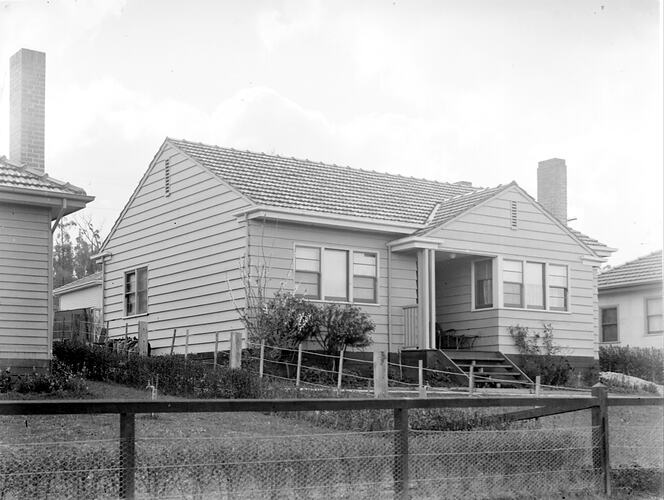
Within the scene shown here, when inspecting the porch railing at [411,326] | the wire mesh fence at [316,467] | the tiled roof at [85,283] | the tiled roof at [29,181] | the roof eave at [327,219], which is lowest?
the wire mesh fence at [316,467]

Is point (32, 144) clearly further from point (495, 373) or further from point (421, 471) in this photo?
point (421, 471)

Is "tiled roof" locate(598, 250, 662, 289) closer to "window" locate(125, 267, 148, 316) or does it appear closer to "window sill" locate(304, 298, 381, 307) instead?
"window sill" locate(304, 298, 381, 307)

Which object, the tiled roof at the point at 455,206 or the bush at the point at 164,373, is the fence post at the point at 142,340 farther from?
the tiled roof at the point at 455,206

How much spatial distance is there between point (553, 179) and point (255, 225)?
525 inches

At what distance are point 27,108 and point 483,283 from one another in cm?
1205

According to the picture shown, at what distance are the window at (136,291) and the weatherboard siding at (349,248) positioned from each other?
5568 mm

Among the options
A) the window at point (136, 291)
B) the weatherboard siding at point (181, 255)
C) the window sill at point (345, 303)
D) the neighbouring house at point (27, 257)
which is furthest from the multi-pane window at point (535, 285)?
the neighbouring house at point (27, 257)

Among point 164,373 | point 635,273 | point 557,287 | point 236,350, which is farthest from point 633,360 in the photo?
point 164,373

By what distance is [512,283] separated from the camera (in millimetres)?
24766

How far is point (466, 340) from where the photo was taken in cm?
2489

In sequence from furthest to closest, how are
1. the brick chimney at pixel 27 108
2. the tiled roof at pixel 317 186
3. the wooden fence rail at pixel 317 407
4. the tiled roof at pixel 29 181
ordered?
the tiled roof at pixel 317 186 → the brick chimney at pixel 27 108 → the tiled roof at pixel 29 181 → the wooden fence rail at pixel 317 407

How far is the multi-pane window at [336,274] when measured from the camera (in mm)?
22438

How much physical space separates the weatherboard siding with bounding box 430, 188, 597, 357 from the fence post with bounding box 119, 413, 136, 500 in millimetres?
16824

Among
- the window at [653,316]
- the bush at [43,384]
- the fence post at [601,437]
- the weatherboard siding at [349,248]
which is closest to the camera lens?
the fence post at [601,437]
